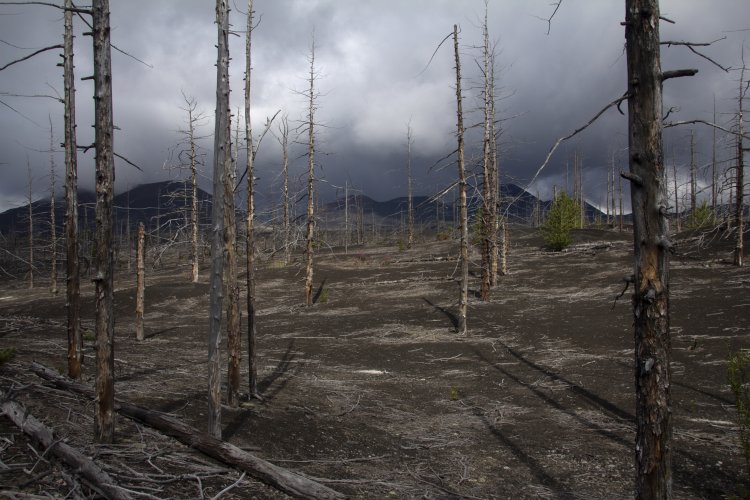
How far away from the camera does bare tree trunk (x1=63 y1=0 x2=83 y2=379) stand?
34.7ft

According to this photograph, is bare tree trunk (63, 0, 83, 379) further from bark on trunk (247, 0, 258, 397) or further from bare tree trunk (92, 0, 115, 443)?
bare tree trunk (92, 0, 115, 443)

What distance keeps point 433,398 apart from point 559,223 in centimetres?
2924

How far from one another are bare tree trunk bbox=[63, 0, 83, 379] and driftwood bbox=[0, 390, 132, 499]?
4.68 metres

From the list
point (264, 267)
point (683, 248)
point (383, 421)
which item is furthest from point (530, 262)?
point (383, 421)

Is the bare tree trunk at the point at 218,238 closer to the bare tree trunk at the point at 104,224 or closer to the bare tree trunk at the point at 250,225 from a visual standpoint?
the bare tree trunk at the point at 104,224

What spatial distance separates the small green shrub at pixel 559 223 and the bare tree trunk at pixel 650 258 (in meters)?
33.3

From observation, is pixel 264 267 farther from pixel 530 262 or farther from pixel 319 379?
pixel 319 379

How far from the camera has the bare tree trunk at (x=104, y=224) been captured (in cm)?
605

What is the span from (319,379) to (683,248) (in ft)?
98.1

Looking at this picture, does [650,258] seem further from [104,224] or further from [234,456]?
[104,224]

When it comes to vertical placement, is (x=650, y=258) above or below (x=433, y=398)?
above

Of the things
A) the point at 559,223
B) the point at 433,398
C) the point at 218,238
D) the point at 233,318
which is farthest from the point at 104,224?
the point at 559,223

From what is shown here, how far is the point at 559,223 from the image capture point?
37.1m

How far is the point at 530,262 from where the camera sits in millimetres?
34156
